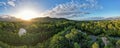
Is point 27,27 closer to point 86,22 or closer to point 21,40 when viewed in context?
point 21,40

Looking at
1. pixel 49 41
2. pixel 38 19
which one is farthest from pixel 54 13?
pixel 49 41

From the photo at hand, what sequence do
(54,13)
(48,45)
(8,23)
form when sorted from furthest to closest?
(54,13)
(8,23)
(48,45)

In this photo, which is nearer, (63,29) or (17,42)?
(17,42)

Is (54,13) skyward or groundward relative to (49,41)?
skyward

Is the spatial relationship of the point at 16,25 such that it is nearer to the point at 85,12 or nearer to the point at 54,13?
the point at 54,13

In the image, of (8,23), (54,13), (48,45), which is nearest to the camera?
(48,45)

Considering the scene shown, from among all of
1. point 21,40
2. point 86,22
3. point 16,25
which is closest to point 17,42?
point 21,40
